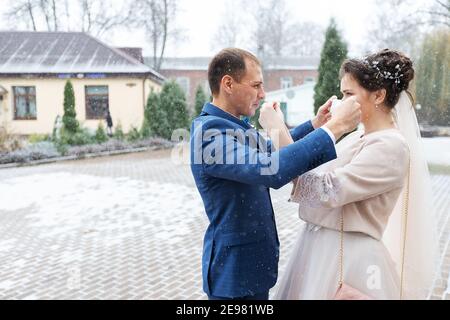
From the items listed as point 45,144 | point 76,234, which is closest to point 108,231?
point 76,234

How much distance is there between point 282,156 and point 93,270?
4.15 m

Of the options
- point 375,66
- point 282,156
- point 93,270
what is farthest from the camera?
point 93,270

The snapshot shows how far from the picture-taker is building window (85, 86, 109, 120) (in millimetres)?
25703

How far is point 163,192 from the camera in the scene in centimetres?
1009

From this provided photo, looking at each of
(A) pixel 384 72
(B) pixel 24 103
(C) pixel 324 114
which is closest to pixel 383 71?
(A) pixel 384 72

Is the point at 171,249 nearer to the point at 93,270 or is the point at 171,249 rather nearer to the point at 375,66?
the point at 93,270

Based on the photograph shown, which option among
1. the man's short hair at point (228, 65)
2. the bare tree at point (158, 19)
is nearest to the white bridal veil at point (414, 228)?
the man's short hair at point (228, 65)

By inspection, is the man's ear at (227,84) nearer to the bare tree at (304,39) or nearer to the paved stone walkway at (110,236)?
the paved stone walkway at (110,236)

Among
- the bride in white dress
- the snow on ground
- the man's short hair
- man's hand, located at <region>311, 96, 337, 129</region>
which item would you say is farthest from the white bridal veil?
the snow on ground

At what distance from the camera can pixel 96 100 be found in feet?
84.7

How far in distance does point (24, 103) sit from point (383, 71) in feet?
88.4

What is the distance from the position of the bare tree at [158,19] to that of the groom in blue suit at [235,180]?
33490mm

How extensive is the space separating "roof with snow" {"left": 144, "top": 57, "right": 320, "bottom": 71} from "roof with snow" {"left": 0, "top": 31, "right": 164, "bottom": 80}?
53.7 ft
